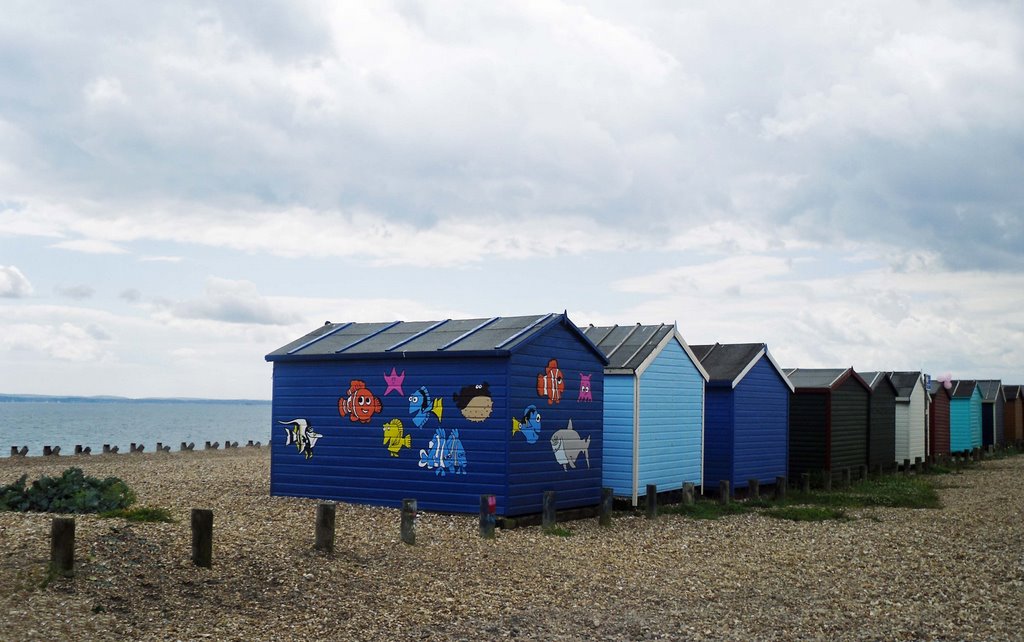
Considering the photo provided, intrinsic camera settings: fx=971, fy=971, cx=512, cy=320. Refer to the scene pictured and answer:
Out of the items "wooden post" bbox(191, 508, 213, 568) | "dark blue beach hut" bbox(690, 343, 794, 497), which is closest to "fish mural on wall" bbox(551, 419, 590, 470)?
"dark blue beach hut" bbox(690, 343, 794, 497)

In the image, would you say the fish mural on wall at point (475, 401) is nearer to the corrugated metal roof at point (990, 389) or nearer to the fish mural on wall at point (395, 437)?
the fish mural on wall at point (395, 437)

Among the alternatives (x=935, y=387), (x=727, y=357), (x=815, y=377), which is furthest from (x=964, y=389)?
(x=727, y=357)

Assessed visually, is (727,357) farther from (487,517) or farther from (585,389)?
(487,517)

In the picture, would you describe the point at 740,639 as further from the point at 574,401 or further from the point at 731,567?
the point at 574,401

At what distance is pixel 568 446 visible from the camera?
19.9 meters

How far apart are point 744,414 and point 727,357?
1.68 meters

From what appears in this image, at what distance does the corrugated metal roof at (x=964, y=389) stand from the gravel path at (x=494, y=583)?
36.0 meters

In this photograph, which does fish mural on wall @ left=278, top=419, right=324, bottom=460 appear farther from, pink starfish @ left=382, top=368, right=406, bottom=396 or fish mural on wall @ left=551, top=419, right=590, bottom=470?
fish mural on wall @ left=551, top=419, right=590, bottom=470

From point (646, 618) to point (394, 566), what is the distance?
12.3 feet

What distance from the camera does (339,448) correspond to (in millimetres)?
20391

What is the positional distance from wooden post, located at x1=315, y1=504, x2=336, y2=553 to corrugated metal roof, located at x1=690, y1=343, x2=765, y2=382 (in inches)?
571

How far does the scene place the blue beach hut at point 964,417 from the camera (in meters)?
50.4

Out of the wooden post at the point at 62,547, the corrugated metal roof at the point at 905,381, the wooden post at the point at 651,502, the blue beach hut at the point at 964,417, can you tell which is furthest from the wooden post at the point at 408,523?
the blue beach hut at the point at 964,417

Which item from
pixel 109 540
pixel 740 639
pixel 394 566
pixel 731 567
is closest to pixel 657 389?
pixel 731 567
